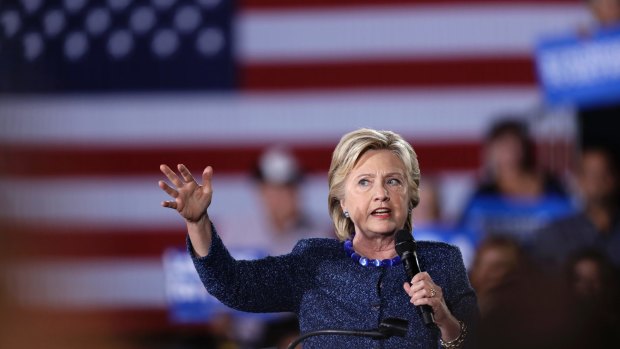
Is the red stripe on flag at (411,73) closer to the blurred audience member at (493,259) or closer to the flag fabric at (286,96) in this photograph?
the flag fabric at (286,96)

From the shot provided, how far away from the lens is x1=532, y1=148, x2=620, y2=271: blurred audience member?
4621 mm

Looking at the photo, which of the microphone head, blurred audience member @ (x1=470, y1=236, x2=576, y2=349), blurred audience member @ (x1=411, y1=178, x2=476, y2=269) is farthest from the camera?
blurred audience member @ (x1=411, y1=178, x2=476, y2=269)

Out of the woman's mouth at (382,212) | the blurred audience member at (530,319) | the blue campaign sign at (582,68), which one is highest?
the blue campaign sign at (582,68)

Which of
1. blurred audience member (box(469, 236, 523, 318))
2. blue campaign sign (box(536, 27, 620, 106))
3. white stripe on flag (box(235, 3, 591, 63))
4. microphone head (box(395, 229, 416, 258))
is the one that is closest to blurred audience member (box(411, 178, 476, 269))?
blue campaign sign (box(536, 27, 620, 106))

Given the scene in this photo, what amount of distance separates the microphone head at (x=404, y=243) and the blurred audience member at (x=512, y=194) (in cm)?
362

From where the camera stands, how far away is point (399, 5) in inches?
259

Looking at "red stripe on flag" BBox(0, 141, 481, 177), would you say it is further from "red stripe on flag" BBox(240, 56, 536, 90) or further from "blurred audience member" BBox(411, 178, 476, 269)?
"blurred audience member" BBox(411, 178, 476, 269)

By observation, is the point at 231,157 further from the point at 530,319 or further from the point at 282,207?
Answer: the point at 530,319

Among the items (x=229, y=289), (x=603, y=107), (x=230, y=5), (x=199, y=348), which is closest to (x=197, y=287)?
(x=199, y=348)

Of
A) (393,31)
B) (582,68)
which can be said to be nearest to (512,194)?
(582,68)

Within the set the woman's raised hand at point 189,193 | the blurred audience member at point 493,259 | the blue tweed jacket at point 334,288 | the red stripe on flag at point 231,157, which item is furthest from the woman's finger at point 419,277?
the red stripe on flag at point 231,157

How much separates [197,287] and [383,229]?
3.90 meters

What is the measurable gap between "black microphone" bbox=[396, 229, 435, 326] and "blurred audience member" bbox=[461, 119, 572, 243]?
3.63 m

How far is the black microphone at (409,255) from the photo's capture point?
1523 millimetres
